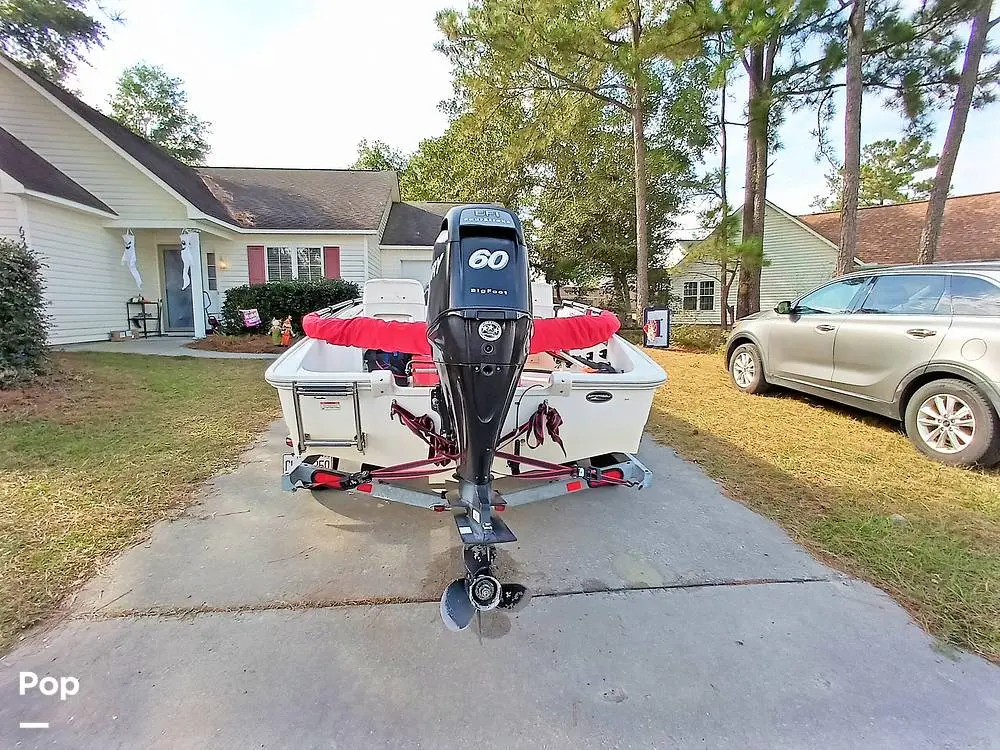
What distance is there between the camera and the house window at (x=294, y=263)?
14148 millimetres

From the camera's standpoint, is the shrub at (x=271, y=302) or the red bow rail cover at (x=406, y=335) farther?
the shrub at (x=271, y=302)

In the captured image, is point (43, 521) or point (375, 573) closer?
point (375, 573)

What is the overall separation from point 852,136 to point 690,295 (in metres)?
13.7

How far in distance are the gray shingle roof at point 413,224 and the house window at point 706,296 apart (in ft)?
36.4

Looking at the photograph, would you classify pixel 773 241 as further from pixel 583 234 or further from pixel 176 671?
pixel 176 671

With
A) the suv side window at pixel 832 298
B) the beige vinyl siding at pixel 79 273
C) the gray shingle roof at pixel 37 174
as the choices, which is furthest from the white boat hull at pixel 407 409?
the gray shingle roof at pixel 37 174

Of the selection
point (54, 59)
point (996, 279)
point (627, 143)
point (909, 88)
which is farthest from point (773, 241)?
point (54, 59)

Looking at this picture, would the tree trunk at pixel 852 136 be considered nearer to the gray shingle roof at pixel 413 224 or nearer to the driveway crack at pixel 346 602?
the driveway crack at pixel 346 602

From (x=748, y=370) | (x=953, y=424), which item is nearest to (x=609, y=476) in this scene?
(x=953, y=424)

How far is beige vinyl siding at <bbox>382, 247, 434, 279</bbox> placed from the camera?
16.9 meters

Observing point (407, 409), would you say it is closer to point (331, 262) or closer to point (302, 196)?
point (331, 262)

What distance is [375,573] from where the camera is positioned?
8.68 ft

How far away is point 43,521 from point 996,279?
686 centimetres

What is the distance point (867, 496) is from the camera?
11.8 ft
